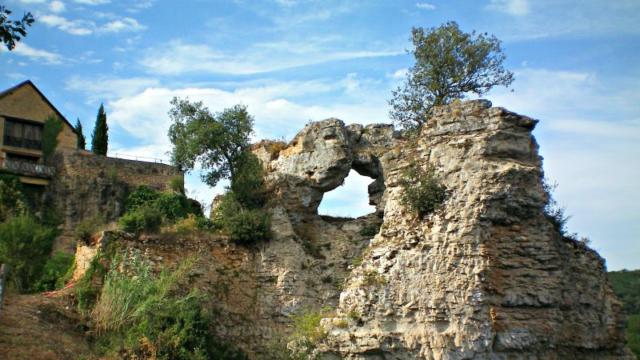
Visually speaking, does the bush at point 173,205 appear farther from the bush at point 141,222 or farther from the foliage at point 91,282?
the foliage at point 91,282

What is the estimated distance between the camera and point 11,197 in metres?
29.8

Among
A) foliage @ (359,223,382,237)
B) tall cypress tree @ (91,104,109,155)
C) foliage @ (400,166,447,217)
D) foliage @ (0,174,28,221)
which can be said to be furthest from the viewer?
tall cypress tree @ (91,104,109,155)

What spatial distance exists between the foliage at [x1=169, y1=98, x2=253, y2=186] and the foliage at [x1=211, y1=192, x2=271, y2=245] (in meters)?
1.66

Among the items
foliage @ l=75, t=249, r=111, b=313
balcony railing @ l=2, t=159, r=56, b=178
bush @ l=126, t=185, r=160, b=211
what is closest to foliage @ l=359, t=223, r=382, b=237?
foliage @ l=75, t=249, r=111, b=313

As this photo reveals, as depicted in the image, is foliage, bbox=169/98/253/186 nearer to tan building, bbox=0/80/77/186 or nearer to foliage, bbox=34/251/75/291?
foliage, bbox=34/251/75/291

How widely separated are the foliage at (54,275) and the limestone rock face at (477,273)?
27.5ft

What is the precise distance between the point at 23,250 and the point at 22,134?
16.3 meters

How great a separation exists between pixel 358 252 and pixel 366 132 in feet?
12.7

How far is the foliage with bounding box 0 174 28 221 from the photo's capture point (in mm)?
27898

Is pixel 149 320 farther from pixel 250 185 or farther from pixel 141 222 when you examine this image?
pixel 250 185

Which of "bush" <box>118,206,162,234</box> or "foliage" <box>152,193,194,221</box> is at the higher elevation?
"foliage" <box>152,193,194,221</box>

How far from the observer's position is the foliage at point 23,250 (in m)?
21.1

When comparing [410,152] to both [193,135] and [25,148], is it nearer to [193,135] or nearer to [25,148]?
[193,135]

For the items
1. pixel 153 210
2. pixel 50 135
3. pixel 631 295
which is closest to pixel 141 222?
pixel 153 210
